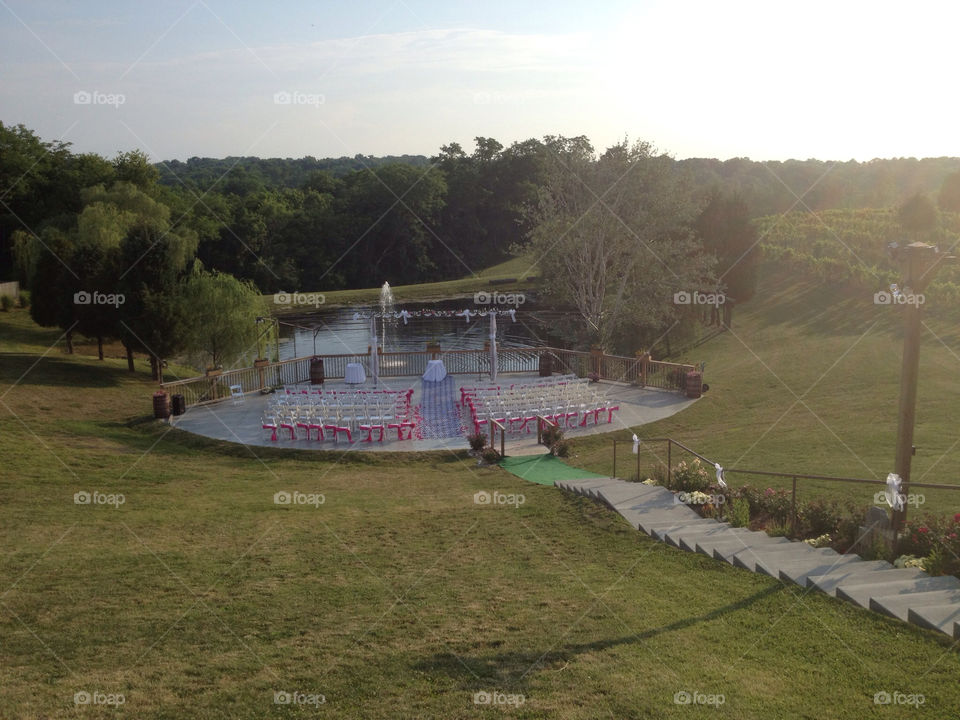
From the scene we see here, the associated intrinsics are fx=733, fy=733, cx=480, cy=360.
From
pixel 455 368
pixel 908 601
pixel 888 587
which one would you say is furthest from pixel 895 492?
pixel 455 368

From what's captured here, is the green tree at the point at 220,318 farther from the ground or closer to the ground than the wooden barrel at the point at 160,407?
farther from the ground

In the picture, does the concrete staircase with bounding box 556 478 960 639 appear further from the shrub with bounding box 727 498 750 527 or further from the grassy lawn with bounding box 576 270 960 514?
the grassy lawn with bounding box 576 270 960 514

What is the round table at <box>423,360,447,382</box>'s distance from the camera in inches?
1093

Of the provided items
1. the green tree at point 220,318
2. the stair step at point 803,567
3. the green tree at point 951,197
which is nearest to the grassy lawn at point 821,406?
the stair step at point 803,567

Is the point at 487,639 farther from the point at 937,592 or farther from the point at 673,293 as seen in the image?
the point at 673,293

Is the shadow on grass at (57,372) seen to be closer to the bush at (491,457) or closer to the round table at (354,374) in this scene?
the round table at (354,374)

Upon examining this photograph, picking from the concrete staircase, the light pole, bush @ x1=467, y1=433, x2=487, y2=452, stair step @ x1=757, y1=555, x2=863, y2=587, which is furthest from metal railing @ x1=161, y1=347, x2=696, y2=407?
stair step @ x1=757, y1=555, x2=863, y2=587

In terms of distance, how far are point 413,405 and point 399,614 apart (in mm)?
15914

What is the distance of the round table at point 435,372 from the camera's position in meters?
27.8

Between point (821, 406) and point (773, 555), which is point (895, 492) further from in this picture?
point (821, 406)

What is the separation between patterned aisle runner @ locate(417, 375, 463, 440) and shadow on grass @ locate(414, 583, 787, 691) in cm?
1323

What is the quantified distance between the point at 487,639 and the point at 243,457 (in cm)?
1307

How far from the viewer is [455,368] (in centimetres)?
2961

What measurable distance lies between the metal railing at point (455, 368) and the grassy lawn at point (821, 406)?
2546mm
